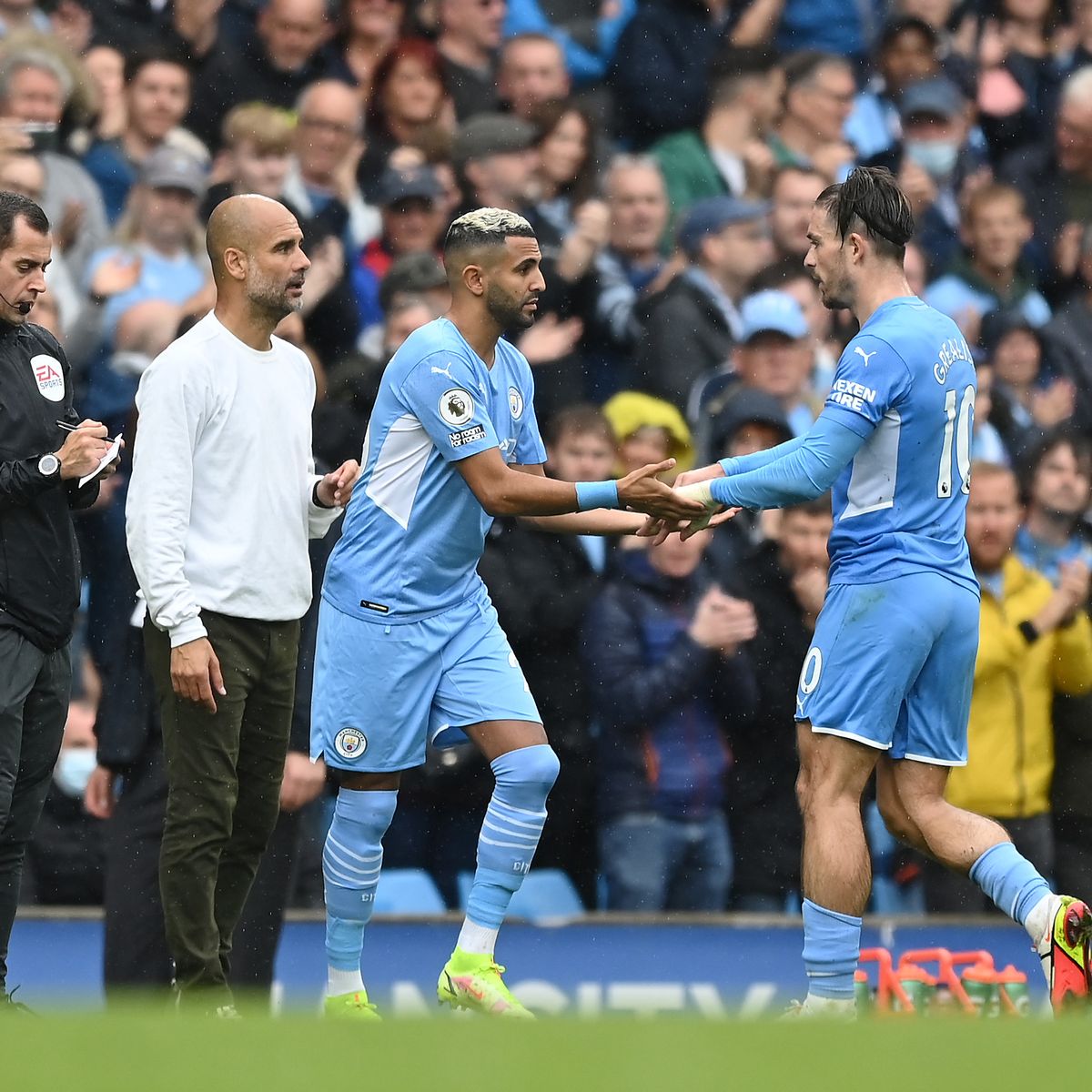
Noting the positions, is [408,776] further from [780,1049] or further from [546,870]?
[780,1049]

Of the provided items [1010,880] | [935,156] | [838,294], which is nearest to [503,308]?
[838,294]

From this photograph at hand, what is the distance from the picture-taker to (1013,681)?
8.74 metres

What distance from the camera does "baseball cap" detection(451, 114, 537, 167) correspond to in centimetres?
966

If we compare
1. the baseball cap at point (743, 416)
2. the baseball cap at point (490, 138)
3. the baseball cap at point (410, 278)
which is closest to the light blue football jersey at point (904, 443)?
the baseball cap at point (743, 416)

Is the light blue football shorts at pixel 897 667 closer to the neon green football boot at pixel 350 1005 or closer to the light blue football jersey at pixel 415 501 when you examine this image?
the light blue football jersey at pixel 415 501

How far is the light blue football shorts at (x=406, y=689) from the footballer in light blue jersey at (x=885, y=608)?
94cm

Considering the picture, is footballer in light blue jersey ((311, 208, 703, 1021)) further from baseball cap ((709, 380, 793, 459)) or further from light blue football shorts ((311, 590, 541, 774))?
baseball cap ((709, 380, 793, 459))


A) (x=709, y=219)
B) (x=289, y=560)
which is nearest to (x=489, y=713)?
(x=289, y=560)

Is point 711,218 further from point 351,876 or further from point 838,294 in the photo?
point 351,876

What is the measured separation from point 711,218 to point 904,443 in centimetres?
388

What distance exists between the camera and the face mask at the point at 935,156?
10.4 meters

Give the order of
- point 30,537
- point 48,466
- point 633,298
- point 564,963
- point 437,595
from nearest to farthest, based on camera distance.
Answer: point 48,466 → point 30,537 → point 437,595 → point 564,963 → point 633,298

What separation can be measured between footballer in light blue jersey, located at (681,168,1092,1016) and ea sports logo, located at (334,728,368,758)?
1.32 m

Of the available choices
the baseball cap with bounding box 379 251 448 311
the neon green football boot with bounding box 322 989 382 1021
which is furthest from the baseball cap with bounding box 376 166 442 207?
the neon green football boot with bounding box 322 989 382 1021
